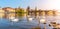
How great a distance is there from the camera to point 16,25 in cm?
186

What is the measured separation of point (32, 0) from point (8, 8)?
351 mm

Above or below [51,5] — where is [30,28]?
below

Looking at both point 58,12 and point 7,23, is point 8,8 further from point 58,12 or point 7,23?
point 58,12

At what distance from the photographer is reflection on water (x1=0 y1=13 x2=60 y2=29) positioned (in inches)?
72.9

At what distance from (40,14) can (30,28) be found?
0.81ft

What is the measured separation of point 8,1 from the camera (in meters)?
1.88

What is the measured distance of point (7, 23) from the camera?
185 centimetres

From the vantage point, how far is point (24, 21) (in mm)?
1872

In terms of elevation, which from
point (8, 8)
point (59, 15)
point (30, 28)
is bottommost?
point (30, 28)

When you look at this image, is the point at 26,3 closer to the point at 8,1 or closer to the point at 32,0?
the point at 32,0

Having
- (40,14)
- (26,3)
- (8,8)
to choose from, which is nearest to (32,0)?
(26,3)

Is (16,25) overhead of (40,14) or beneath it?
beneath

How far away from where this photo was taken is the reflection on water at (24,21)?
1.85 metres

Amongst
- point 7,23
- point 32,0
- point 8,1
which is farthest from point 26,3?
point 7,23
